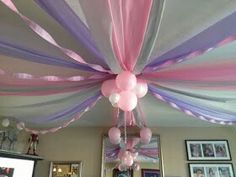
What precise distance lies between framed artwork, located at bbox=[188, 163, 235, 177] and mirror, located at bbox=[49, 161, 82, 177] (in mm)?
1258

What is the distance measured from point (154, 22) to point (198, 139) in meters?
2.01

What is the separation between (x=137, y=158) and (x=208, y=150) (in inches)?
31.4

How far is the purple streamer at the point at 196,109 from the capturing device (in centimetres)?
156

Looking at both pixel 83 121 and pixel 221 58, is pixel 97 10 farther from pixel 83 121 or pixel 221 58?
pixel 83 121

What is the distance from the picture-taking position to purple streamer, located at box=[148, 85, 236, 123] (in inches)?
61.3

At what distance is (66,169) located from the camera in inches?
98.4

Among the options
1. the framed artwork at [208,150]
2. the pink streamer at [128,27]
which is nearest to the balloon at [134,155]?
the framed artwork at [208,150]

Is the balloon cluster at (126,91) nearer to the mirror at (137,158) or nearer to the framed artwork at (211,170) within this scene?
the mirror at (137,158)

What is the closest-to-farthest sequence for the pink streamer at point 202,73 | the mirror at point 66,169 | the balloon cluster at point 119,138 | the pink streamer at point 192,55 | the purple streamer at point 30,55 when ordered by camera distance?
the pink streamer at point 192,55 < the purple streamer at point 30,55 < the pink streamer at point 202,73 < the balloon cluster at point 119,138 < the mirror at point 66,169

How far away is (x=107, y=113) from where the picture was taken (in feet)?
7.41

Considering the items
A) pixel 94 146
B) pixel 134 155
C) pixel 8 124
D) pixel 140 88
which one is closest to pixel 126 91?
pixel 140 88

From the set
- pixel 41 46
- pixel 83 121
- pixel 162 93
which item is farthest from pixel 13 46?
pixel 83 121

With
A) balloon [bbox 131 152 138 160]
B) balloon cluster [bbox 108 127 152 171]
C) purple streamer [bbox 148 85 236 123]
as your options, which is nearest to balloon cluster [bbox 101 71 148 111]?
purple streamer [bbox 148 85 236 123]

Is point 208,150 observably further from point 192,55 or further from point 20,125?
point 20,125
